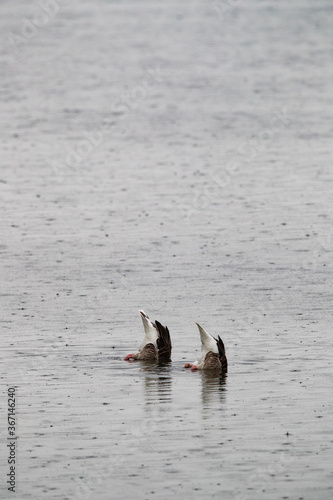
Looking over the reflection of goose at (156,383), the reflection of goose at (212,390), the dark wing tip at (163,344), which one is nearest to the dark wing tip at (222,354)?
the reflection of goose at (212,390)

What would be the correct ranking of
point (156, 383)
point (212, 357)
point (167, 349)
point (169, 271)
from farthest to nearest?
point (169, 271) → point (167, 349) → point (212, 357) → point (156, 383)

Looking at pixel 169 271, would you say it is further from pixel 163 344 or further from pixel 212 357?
pixel 212 357

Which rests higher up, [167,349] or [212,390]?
[212,390]

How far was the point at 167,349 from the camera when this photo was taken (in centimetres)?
2316

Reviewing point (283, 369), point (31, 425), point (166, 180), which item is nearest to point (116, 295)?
point (283, 369)

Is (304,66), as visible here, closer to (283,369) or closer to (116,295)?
(116,295)

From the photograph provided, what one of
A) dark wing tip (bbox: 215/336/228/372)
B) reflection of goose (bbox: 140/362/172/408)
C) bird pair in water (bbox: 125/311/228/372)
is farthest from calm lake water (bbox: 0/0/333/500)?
bird pair in water (bbox: 125/311/228/372)

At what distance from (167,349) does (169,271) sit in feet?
29.0

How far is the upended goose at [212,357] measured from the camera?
→ 72.0 ft

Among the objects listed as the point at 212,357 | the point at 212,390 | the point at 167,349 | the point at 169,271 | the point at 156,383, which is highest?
the point at 212,357

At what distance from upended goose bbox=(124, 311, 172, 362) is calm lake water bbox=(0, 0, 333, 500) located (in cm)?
36

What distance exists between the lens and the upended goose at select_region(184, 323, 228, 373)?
72.0ft

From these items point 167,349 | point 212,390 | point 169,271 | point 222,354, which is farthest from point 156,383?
point 169,271

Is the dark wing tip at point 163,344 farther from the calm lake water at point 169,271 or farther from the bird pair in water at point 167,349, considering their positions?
the calm lake water at point 169,271
